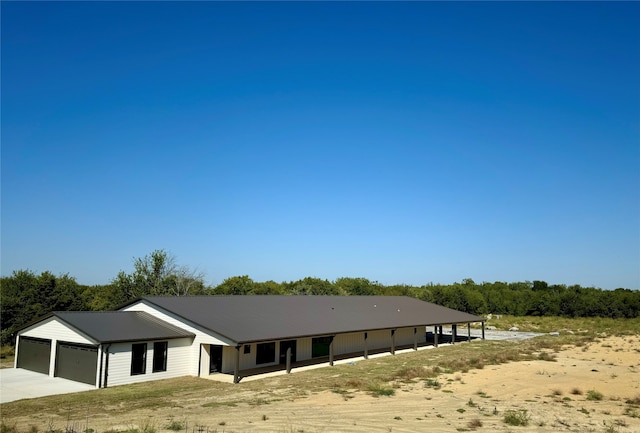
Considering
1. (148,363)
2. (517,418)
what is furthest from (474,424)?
(148,363)

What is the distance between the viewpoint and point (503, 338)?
53.0 meters

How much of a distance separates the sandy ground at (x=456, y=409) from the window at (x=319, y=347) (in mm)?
10325

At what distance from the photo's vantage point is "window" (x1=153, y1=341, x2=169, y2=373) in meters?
27.0

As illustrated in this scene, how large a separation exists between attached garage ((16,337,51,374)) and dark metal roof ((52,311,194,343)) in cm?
238

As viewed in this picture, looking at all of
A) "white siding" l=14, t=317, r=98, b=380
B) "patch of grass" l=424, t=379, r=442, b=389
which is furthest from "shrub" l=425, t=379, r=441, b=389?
"white siding" l=14, t=317, r=98, b=380

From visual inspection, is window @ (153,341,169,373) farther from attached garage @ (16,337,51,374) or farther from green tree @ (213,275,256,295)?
green tree @ (213,275,256,295)

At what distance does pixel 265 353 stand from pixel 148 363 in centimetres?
773

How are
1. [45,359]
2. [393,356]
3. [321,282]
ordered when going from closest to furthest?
[45,359] < [393,356] < [321,282]

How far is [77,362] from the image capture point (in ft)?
85.3

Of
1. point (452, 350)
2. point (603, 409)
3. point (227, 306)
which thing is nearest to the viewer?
point (603, 409)

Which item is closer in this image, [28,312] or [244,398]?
[244,398]

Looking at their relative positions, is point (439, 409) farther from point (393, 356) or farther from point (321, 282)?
point (321, 282)

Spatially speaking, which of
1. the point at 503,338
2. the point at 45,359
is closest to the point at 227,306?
the point at 45,359

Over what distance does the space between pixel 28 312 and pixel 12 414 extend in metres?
Answer: 23.7
